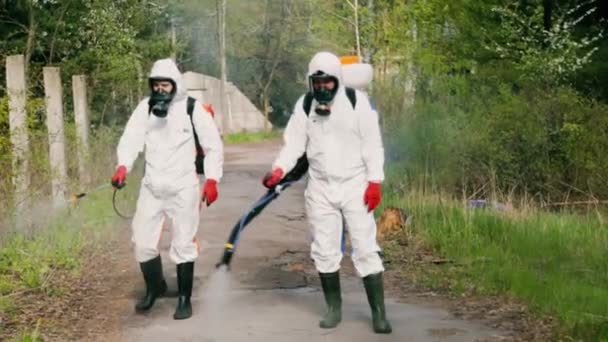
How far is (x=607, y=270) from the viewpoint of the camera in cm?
888

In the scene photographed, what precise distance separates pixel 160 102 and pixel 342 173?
5.32 ft

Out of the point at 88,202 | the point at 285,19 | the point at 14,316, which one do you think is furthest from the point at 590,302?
the point at 285,19

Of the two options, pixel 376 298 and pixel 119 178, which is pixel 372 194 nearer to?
pixel 376 298

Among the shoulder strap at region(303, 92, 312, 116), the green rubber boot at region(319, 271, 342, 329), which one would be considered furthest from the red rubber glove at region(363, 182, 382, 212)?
the shoulder strap at region(303, 92, 312, 116)

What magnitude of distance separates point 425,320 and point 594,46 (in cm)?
1270

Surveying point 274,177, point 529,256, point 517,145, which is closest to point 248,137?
point 517,145

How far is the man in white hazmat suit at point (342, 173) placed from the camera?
7.10 meters

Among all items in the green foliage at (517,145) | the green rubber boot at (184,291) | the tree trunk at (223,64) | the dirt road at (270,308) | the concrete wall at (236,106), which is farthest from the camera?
the concrete wall at (236,106)

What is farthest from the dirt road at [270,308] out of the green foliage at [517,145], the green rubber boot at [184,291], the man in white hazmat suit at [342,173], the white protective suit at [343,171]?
the green foliage at [517,145]

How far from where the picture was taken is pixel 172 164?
303 inches

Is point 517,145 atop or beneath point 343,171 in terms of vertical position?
beneath

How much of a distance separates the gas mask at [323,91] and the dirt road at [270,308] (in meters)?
1.61

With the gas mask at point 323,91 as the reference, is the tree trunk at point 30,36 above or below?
above

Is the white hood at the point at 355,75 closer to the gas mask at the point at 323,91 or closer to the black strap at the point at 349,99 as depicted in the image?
the black strap at the point at 349,99
